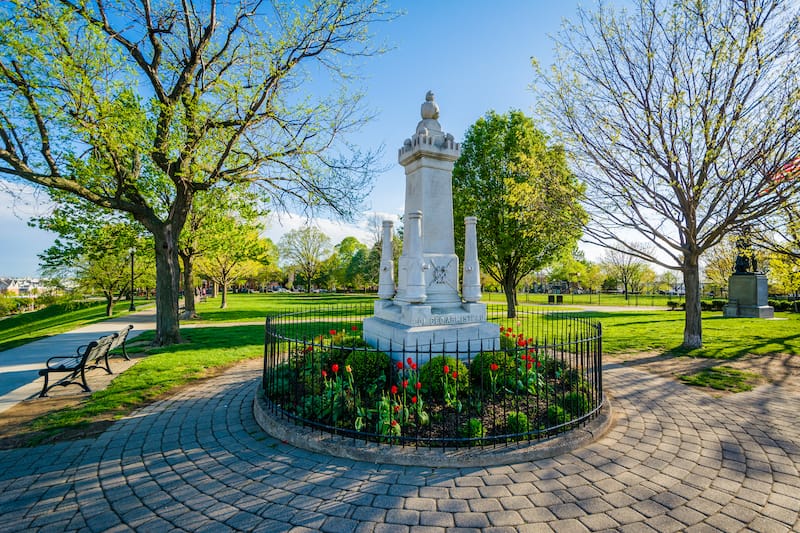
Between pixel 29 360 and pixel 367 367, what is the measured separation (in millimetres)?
9885

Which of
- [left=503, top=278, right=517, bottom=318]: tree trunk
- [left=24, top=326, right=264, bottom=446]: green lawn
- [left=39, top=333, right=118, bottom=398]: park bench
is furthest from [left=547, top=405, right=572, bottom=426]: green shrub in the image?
[left=503, top=278, right=517, bottom=318]: tree trunk

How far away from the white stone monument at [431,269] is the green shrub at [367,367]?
49 cm

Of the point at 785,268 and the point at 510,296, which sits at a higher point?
the point at 785,268

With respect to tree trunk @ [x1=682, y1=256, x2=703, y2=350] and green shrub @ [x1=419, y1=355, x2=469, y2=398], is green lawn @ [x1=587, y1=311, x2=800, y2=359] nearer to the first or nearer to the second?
tree trunk @ [x1=682, y1=256, x2=703, y2=350]

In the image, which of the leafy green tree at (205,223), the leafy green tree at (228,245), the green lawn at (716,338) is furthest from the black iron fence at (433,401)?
the leafy green tree at (228,245)

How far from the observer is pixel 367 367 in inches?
238

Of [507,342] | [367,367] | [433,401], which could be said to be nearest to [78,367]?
[367,367]

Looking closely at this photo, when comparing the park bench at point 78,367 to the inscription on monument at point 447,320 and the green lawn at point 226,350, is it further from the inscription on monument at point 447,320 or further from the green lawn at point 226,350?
the inscription on monument at point 447,320

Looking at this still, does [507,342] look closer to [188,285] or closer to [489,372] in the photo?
[489,372]

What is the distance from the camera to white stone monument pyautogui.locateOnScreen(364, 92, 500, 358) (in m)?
6.70

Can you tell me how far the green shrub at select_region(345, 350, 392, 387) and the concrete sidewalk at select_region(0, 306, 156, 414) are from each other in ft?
18.8

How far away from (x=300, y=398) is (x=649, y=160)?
1176 centimetres

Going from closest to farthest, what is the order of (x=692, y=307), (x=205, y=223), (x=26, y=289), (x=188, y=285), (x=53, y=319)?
1. (x=692, y=307)
2. (x=205, y=223)
3. (x=188, y=285)
4. (x=53, y=319)
5. (x=26, y=289)

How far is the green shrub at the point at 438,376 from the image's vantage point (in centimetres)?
546
